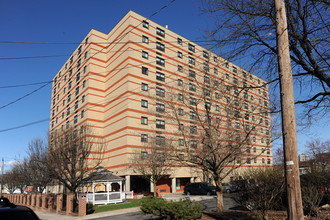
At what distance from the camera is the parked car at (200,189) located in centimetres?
3031

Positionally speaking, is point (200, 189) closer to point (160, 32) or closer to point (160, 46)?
point (160, 46)

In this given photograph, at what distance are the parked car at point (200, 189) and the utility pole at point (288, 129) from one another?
2695 cm

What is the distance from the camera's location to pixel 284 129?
5043mm

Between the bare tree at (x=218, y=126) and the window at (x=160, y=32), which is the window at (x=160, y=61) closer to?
the window at (x=160, y=32)

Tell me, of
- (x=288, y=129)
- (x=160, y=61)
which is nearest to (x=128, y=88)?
(x=160, y=61)

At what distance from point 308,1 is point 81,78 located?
4130 centimetres

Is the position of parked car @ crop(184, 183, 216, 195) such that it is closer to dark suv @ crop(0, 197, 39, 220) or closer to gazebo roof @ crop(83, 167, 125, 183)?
gazebo roof @ crop(83, 167, 125, 183)

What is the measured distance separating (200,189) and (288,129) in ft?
91.9

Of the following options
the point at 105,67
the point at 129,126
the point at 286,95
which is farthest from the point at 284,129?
the point at 105,67

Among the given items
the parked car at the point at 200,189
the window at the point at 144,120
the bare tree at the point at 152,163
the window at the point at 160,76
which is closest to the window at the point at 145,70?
the window at the point at 160,76

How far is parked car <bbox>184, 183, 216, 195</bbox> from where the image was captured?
3031cm

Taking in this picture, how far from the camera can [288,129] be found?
499cm

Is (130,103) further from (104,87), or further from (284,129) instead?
(284,129)

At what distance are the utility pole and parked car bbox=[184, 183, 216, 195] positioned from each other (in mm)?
26950
